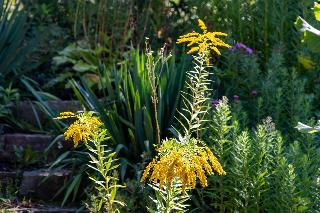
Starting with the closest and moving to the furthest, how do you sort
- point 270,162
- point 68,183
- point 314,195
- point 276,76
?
point 314,195, point 270,162, point 68,183, point 276,76

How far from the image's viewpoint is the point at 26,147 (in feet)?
21.6

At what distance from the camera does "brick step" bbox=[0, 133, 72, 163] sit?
21.2ft

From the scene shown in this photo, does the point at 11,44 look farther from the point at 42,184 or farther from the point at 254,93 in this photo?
the point at 254,93

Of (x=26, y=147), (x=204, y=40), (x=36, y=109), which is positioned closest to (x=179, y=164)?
(x=204, y=40)

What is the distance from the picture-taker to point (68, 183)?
582cm

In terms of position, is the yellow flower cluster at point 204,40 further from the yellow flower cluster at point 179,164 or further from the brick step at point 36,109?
the brick step at point 36,109

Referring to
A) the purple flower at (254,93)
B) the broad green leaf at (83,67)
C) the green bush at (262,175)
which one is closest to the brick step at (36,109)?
the broad green leaf at (83,67)

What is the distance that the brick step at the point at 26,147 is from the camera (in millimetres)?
6457

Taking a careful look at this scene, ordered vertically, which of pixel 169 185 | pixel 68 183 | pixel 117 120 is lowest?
pixel 68 183

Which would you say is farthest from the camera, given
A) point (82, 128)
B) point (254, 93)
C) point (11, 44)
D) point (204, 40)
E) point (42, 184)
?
point (11, 44)

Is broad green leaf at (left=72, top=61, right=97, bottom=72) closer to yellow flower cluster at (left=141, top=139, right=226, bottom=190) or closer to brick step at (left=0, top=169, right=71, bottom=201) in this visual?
brick step at (left=0, top=169, right=71, bottom=201)

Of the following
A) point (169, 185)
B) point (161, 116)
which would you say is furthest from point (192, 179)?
point (161, 116)

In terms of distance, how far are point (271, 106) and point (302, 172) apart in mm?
1378

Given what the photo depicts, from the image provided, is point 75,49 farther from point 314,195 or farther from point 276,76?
point 314,195
